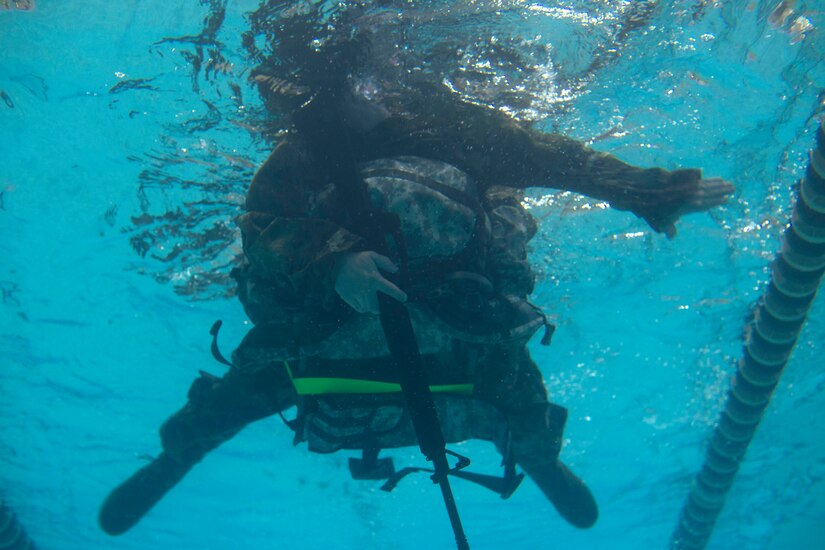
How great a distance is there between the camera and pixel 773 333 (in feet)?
24.8

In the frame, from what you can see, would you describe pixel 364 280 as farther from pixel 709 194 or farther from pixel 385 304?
pixel 709 194

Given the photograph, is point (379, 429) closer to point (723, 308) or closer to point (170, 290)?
point (170, 290)

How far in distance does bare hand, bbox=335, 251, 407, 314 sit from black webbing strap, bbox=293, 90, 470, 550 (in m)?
0.06

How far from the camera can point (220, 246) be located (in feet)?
28.3

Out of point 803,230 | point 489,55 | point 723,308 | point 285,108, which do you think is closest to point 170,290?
point 285,108

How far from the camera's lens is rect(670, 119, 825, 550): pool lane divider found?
586cm

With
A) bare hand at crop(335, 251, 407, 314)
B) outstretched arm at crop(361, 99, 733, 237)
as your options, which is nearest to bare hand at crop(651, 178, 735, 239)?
outstretched arm at crop(361, 99, 733, 237)

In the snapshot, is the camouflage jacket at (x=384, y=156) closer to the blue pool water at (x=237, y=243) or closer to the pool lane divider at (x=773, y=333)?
the blue pool water at (x=237, y=243)

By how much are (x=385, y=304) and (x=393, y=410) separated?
1804 mm

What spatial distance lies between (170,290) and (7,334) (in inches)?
184

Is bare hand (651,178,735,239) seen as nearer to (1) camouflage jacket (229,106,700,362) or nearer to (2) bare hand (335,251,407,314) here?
(1) camouflage jacket (229,106,700,362)

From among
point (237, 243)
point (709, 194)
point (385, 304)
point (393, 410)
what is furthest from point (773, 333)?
point (237, 243)

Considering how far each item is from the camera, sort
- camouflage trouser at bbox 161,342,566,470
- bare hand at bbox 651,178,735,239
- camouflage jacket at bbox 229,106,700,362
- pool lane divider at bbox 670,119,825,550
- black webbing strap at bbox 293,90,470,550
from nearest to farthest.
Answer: black webbing strap at bbox 293,90,470,550 < camouflage jacket at bbox 229,106,700,362 < bare hand at bbox 651,178,735,239 < camouflage trouser at bbox 161,342,566,470 < pool lane divider at bbox 670,119,825,550

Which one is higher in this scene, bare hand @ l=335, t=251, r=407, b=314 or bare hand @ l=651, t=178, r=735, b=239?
bare hand @ l=651, t=178, r=735, b=239
